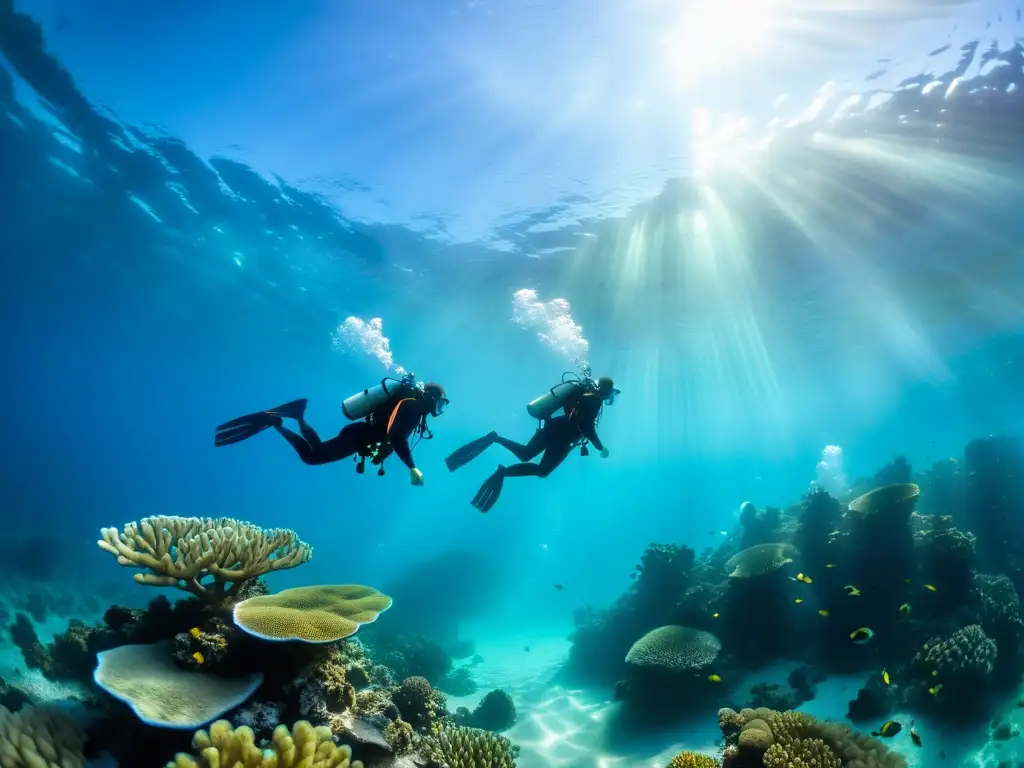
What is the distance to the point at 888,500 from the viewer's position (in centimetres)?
1177

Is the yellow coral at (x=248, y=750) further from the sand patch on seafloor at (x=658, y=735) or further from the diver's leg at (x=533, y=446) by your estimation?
the sand patch on seafloor at (x=658, y=735)

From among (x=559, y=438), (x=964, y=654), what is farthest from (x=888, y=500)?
(x=559, y=438)

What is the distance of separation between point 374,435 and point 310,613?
2592mm

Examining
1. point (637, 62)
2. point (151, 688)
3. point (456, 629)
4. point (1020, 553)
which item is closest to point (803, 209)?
point (637, 62)

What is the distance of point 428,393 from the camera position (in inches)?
289

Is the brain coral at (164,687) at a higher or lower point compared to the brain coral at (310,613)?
lower

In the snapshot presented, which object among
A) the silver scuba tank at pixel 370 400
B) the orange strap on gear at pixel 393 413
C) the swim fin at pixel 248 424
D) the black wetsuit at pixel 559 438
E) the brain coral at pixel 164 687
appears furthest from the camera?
the black wetsuit at pixel 559 438

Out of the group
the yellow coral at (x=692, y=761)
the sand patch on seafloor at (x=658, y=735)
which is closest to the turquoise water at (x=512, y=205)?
the sand patch on seafloor at (x=658, y=735)

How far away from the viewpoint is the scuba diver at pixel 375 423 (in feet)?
22.7

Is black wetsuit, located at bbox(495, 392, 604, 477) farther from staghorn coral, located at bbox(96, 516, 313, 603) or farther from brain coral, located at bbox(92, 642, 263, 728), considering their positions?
brain coral, located at bbox(92, 642, 263, 728)

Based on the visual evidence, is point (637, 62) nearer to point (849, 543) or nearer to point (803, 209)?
point (803, 209)

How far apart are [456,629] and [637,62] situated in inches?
1125

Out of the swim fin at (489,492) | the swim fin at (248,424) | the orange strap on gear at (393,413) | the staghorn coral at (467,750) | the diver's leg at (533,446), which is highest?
the diver's leg at (533,446)

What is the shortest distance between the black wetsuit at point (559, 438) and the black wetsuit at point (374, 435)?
3140mm
